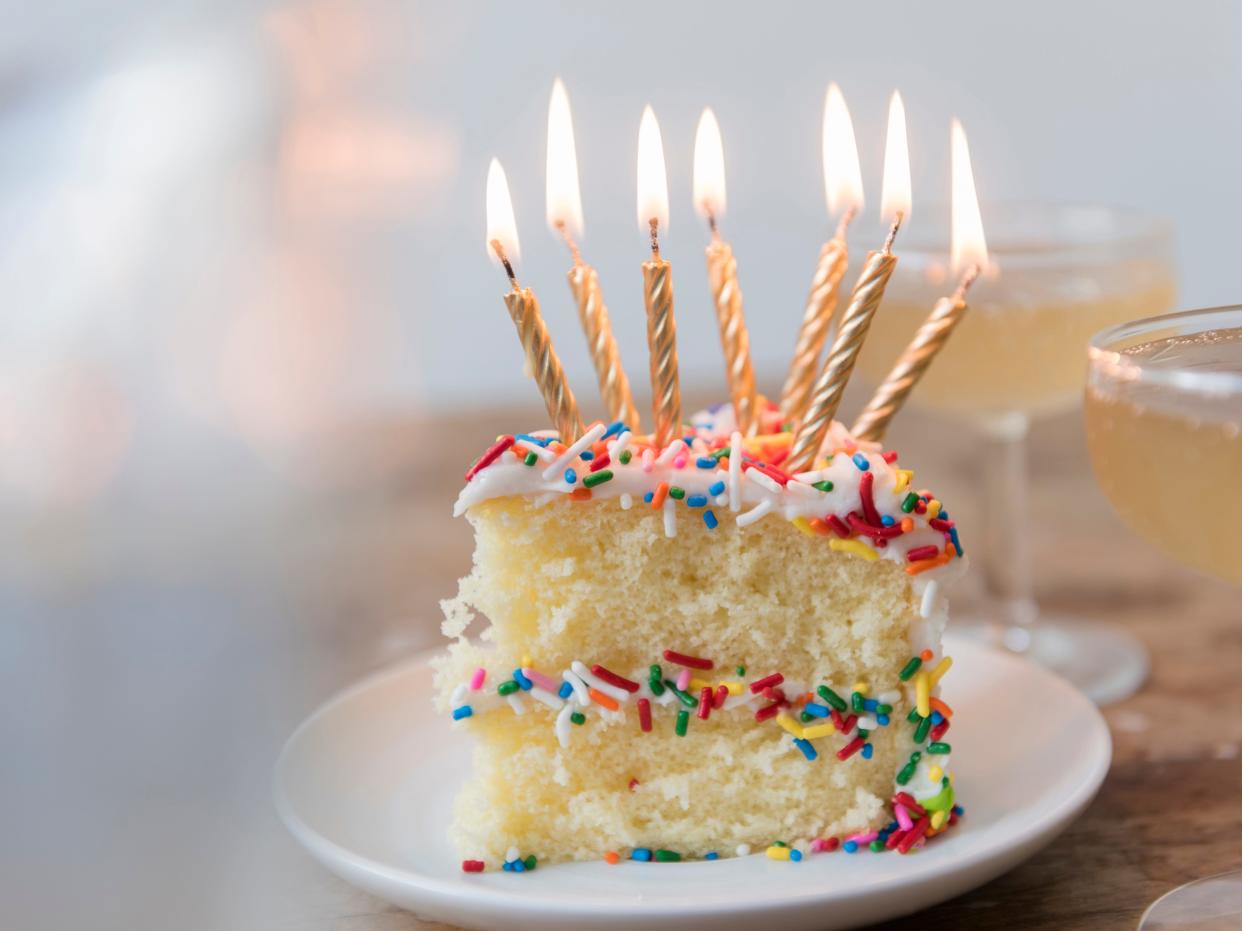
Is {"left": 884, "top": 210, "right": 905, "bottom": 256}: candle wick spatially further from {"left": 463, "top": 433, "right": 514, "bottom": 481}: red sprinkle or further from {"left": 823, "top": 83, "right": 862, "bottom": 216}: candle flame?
{"left": 463, "top": 433, "right": 514, "bottom": 481}: red sprinkle

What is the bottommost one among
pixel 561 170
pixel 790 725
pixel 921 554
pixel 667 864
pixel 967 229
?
pixel 667 864

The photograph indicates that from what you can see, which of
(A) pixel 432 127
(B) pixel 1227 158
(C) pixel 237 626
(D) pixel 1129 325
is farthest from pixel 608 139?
(D) pixel 1129 325

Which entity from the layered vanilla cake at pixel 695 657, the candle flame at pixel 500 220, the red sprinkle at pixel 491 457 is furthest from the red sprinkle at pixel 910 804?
the candle flame at pixel 500 220

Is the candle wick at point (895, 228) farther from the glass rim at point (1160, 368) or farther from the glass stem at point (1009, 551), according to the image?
the glass stem at point (1009, 551)

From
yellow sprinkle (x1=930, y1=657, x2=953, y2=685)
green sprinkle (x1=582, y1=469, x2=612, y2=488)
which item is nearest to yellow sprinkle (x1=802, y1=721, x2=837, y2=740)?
yellow sprinkle (x1=930, y1=657, x2=953, y2=685)

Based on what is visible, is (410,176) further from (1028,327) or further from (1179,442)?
(1179,442)

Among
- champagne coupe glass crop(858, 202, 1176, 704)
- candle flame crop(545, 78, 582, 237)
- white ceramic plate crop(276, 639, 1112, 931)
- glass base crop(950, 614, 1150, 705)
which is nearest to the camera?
white ceramic plate crop(276, 639, 1112, 931)

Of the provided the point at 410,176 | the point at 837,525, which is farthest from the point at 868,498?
the point at 410,176
